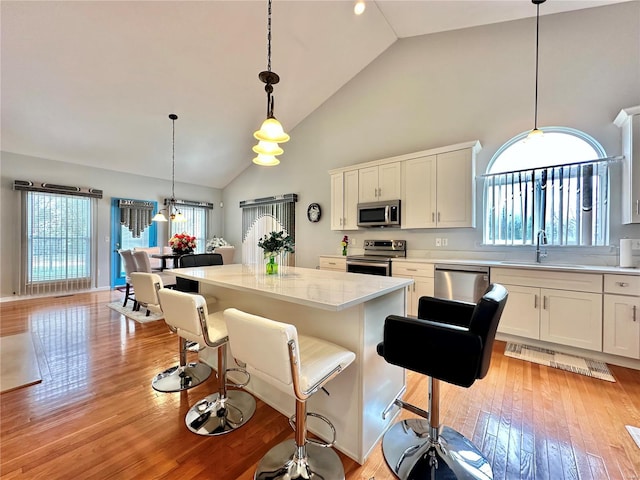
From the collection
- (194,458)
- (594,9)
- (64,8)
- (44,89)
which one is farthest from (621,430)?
(44,89)

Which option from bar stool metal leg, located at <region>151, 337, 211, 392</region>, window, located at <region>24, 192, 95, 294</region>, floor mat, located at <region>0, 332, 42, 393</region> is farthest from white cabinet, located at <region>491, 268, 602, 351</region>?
window, located at <region>24, 192, 95, 294</region>

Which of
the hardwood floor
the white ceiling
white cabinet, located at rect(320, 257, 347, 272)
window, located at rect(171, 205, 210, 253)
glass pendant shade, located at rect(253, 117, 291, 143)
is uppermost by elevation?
the white ceiling

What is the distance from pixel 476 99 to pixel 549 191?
155 cm

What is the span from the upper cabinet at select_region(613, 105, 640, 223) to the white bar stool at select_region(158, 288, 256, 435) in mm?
3855

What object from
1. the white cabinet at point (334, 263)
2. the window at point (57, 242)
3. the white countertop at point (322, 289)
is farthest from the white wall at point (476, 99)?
the window at point (57, 242)

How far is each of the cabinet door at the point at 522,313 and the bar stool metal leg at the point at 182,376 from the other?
316 cm

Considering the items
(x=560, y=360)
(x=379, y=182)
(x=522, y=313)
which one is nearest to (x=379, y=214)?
(x=379, y=182)

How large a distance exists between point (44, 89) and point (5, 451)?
4492mm

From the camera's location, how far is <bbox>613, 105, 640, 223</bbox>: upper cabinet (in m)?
2.54

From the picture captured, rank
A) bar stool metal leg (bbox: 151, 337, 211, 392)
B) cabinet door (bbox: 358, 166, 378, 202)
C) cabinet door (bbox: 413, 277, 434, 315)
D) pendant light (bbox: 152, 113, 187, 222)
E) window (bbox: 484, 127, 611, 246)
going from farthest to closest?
pendant light (bbox: 152, 113, 187, 222), cabinet door (bbox: 358, 166, 378, 202), cabinet door (bbox: 413, 277, 434, 315), window (bbox: 484, 127, 611, 246), bar stool metal leg (bbox: 151, 337, 211, 392)

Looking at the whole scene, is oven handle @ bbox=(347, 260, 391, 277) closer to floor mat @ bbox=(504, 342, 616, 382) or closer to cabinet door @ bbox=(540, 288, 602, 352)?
floor mat @ bbox=(504, 342, 616, 382)

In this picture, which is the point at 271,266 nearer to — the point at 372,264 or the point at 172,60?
the point at 372,264

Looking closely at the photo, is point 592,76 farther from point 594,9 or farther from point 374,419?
point 374,419

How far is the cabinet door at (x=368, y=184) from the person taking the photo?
432 centimetres
